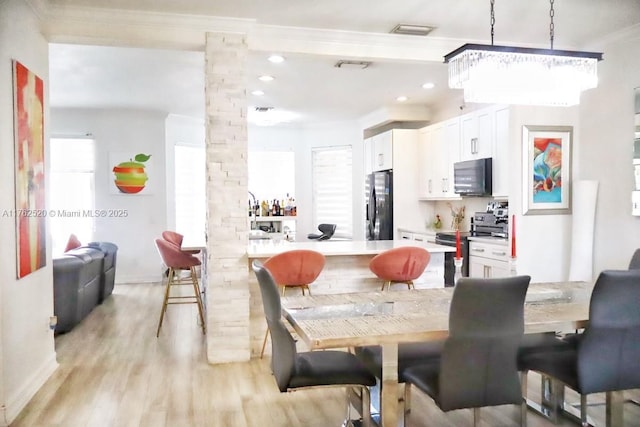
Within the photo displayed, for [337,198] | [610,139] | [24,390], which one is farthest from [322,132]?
[24,390]

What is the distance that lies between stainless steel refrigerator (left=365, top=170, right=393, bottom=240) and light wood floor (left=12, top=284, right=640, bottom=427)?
3392 mm

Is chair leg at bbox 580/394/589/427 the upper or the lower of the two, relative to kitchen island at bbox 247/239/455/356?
lower

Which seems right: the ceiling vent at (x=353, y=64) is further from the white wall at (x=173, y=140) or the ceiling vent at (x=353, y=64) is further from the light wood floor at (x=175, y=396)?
the white wall at (x=173, y=140)

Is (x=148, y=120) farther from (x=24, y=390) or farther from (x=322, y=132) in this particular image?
(x=24, y=390)

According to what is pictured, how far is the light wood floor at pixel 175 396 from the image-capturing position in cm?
294

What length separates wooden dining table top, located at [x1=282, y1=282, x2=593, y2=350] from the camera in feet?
6.91

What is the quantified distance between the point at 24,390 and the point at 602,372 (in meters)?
3.31

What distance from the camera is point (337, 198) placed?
9094 mm

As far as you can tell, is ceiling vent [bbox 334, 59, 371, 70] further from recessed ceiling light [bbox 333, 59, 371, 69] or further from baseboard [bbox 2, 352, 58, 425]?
baseboard [bbox 2, 352, 58, 425]

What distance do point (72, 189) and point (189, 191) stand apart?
175 cm

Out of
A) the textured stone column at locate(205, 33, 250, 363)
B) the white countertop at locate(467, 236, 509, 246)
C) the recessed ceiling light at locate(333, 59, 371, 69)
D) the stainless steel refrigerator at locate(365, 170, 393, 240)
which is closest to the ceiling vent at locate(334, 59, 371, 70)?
the recessed ceiling light at locate(333, 59, 371, 69)

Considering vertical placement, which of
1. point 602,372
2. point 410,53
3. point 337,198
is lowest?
point 602,372

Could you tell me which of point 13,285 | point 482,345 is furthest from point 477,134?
point 13,285

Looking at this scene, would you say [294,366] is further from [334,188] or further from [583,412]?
[334,188]
